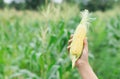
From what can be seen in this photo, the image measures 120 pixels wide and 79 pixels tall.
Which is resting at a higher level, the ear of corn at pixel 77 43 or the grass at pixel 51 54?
the grass at pixel 51 54

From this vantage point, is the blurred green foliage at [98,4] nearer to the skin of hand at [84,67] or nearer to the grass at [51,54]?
the grass at [51,54]

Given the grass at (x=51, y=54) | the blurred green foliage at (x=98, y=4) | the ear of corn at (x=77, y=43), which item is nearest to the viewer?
the ear of corn at (x=77, y=43)

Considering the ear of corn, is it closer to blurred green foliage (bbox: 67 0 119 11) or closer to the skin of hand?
the skin of hand

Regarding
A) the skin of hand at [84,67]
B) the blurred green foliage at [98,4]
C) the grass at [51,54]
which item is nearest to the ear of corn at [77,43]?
the skin of hand at [84,67]

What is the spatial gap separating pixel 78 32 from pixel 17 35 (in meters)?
5.81

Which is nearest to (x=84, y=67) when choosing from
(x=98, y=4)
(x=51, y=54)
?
(x=51, y=54)

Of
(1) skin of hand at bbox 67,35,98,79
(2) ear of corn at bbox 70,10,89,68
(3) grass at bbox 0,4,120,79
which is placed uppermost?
(3) grass at bbox 0,4,120,79

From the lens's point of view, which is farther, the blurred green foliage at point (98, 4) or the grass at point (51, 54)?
the blurred green foliage at point (98, 4)

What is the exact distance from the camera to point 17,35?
8.33 metres

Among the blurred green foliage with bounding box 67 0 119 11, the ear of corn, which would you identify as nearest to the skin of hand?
the ear of corn

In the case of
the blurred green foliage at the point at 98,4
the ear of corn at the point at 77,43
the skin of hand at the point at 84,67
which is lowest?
the skin of hand at the point at 84,67

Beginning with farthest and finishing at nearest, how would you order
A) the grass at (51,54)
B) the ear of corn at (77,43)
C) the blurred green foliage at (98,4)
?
1. the blurred green foliage at (98,4)
2. the grass at (51,54)
3. the ear of corn at (77,43)

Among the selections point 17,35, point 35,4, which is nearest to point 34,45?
point 17,35

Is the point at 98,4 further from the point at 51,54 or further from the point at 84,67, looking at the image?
the point at 84,67
